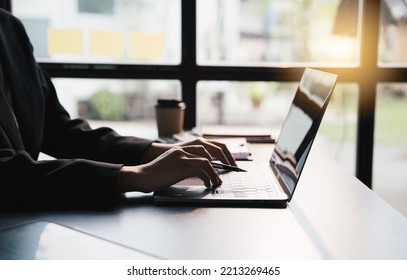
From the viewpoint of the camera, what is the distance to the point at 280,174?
1273 millimetres

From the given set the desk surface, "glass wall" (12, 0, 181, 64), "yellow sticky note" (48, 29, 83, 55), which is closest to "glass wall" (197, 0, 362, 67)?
"glass wall" (12, 0, 181, 64)

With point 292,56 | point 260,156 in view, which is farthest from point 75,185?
point 292,56

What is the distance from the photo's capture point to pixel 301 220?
997mm

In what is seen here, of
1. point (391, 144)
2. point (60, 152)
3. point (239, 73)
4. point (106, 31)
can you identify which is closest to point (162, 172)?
point (60, 152)

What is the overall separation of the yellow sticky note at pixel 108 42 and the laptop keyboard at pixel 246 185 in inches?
44.4

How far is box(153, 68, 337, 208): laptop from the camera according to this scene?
42.7 inches

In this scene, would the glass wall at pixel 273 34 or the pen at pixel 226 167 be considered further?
the glass wall at pixel 273 34

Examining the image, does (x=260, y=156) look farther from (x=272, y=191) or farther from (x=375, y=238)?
(x=375, y=238)

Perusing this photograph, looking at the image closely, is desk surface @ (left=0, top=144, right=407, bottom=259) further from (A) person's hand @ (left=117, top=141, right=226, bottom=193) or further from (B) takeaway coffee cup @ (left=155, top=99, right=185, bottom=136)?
(B) takeaway coffee cup @ (left=155, top=99, right=185, bottom=136)

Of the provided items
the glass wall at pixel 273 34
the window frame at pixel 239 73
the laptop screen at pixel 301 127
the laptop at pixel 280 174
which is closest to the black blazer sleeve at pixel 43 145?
the laptop at pixel 280 174

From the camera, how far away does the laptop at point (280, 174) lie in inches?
42.7

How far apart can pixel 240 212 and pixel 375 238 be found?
26 centimetres

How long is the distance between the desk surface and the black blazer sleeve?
0.19 ft

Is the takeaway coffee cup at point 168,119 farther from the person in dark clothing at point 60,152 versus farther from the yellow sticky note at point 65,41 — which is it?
the yellow sticky note at point 65,41
